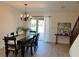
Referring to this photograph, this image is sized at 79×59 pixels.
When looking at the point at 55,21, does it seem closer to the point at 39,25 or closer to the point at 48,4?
the point at 39,25

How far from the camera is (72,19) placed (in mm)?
8719

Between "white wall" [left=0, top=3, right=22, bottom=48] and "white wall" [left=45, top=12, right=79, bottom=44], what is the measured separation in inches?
87.9

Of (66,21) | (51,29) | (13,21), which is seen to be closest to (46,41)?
(51,29)

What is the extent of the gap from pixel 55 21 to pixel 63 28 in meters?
0.74

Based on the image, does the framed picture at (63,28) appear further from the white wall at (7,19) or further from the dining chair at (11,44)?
the dining chair at (11,44)

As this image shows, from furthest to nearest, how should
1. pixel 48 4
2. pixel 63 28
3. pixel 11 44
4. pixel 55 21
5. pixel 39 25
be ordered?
pixel 39 25, pixel 55 21, pixel 63 28, pixel 48 4, pixel 11 44

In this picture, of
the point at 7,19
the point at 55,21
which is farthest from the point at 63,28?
the point at 7,19

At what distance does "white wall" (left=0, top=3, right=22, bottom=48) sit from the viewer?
274 inches

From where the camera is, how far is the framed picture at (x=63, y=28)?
8773 millimetres

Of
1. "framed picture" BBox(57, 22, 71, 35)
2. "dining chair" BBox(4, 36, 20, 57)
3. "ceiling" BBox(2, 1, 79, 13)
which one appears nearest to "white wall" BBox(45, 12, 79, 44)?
"framed picture" BBox(57, 22, 71, 35)

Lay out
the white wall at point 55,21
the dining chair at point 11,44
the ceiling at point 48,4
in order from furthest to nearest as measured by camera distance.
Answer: the white wall at point 55,21, the ceiling at point 48,4, the dining chair at point 11,44

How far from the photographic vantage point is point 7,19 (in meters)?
7.47

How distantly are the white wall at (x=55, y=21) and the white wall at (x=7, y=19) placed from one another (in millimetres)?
2232

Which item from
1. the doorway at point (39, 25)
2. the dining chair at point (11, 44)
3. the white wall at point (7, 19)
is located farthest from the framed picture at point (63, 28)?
the dining chair at point (11, 44)
